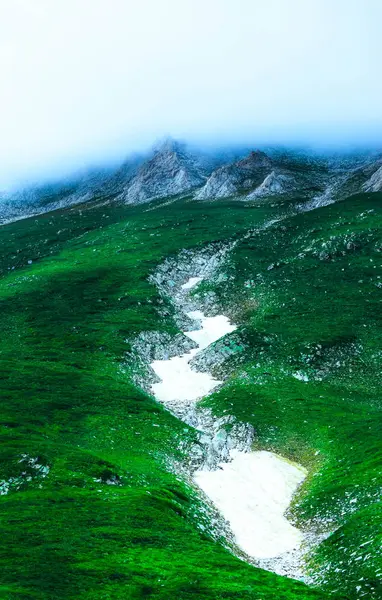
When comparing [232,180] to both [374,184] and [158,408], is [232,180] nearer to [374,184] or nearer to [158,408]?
[374,184]

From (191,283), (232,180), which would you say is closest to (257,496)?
(191,283)

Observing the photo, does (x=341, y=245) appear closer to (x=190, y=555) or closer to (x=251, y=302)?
(x=251, y=302)

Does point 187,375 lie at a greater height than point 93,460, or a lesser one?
lesser

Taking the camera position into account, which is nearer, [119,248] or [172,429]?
[172,429]

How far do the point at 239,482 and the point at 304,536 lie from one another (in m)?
9.87

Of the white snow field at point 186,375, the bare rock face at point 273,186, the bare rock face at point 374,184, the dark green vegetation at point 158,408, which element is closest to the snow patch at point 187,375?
the white snow field at point 186,375

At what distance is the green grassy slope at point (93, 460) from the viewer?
1058 inches

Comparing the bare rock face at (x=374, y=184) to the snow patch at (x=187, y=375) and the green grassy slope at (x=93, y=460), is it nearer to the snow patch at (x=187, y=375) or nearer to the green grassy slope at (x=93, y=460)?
the green grassy slope at (x=93, y=460)

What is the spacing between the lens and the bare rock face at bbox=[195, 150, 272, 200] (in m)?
184

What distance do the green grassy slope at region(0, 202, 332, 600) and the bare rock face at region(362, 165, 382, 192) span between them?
7422 centimetres

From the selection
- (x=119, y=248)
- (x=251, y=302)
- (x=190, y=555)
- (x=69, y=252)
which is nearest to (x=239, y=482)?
(x=190, y=555)

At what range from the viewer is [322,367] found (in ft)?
225

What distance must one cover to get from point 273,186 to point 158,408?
129 meters

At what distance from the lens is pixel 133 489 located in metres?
38.0
